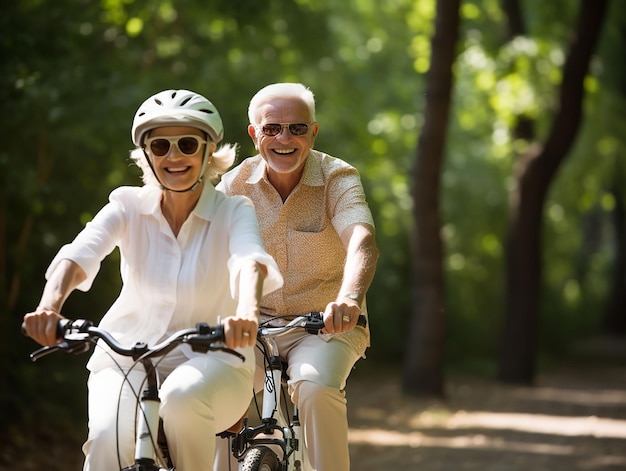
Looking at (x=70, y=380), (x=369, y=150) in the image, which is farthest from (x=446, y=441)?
(x=369, y=150)

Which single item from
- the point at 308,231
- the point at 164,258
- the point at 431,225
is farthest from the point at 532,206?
the point at 164,258

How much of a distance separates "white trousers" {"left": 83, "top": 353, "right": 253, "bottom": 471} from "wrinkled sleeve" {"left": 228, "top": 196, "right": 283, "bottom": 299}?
1.07ft

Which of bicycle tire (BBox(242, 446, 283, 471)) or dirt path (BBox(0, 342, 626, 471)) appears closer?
bicycle tire (BBox(242, 446, 283, 471))

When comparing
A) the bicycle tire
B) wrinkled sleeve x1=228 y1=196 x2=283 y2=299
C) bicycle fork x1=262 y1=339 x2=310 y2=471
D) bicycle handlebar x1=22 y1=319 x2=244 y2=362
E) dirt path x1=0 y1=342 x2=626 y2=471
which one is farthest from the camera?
dirt path x1=0 y1=342 x2=626 y2=471

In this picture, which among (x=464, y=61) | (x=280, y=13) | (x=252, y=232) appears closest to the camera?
(x=252, y=232)

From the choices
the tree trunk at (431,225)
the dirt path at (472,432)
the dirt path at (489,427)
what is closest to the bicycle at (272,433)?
the dirt path at (472,432)

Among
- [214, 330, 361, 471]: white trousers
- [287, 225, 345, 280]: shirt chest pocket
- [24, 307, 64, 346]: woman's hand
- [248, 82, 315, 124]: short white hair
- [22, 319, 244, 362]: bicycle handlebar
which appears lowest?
[214, 330, 361, 471]: white trousers

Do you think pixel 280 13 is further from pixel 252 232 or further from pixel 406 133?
pixel 252 232

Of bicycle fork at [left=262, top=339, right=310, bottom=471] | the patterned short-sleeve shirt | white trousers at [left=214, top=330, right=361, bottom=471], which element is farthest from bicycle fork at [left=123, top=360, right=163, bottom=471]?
the patterned short-sleeve shirt

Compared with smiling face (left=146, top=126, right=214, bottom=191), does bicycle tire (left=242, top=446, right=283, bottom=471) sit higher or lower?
lower

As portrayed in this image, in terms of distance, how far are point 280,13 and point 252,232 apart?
397 inches

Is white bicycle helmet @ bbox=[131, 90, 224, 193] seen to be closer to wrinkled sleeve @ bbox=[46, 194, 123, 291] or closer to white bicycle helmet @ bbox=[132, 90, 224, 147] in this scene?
white bicycle helmet @ bbox=[132, 90, 224, 147]

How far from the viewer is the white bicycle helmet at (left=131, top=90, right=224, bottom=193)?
4.30 meters

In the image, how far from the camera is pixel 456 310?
21469 millimetres
